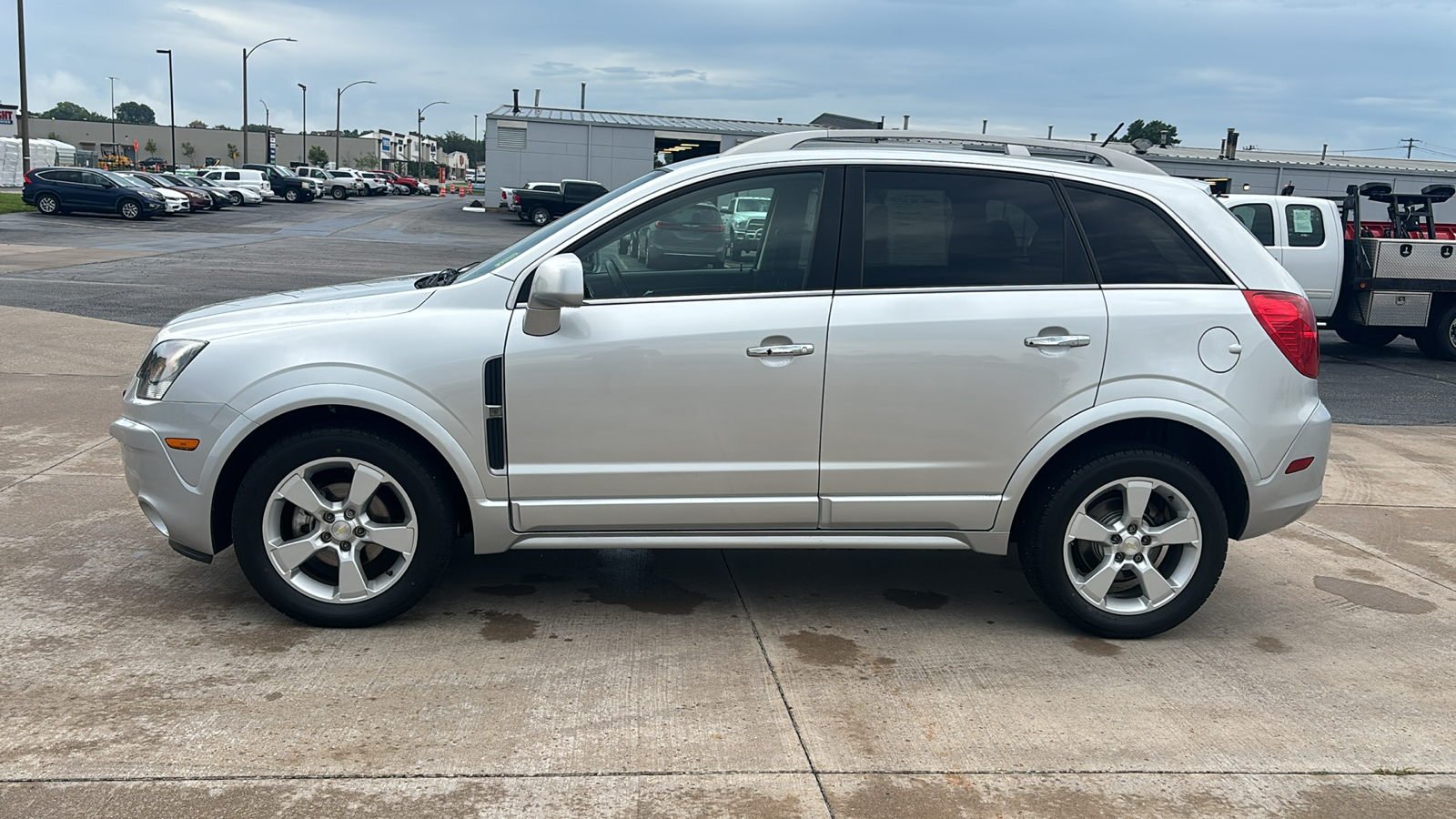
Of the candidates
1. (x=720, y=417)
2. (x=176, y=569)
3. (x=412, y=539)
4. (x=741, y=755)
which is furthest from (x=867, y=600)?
(x=176, y=569)

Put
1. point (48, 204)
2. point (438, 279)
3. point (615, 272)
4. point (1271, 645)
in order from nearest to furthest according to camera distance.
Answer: point (615, 272) → point (1271, 645) → point (438, 279) → point (48, 204)

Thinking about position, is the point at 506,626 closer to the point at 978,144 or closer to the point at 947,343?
the point at 947,343

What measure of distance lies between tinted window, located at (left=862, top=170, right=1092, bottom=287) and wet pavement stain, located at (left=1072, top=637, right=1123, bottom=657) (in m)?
1.39

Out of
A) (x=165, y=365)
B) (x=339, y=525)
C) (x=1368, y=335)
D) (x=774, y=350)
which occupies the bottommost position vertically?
(x=339, y=525)

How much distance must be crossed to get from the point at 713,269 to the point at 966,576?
6.46 feet

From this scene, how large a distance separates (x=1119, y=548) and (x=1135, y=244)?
45.6 inches

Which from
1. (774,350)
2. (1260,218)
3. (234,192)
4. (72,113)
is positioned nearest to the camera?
(774,350)

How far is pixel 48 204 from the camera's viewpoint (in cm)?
3488

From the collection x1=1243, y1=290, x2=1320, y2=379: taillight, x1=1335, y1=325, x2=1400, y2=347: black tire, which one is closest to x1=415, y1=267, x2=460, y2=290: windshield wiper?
x1=1243, y1=290, x2=1320, y2=379: taillight

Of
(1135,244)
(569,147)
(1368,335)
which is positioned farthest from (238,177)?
(1135,244)

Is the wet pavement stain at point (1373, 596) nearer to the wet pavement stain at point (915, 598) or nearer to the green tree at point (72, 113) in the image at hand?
the wet pavement stain at point (915, 598)

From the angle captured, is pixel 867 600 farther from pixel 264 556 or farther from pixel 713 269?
pixel 264 556

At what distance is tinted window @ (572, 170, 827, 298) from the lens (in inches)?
166

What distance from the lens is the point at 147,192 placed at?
3575 centimetres
